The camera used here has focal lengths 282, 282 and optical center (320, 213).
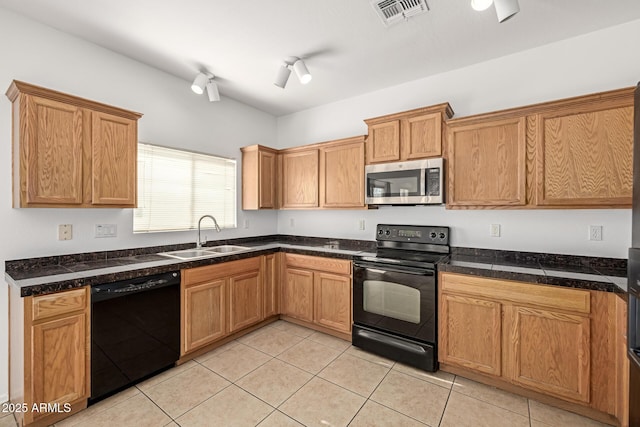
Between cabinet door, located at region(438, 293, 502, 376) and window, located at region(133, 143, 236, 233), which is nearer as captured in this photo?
cabinet door, located at region(438, 293, 502, 376)

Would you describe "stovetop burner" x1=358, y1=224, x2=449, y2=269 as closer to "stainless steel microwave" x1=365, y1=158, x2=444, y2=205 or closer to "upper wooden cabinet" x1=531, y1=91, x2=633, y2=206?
"stainless steel microwave" x1=365, y1=158, x2=444, y2=205

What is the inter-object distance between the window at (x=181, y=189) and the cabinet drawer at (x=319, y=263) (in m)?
1.01

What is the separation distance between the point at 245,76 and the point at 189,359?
2.92 meters

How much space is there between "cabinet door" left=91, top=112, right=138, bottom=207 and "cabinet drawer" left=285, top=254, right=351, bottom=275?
1.73 metres

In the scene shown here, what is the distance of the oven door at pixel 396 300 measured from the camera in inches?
96.0

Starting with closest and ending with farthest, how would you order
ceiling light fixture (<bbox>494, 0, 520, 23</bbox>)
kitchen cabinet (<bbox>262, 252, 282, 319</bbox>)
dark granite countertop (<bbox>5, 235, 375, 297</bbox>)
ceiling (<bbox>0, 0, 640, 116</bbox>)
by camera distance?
ceiling light fixture (<bbox>494, 0, 520, 23</bbox>)
dark granite countertop (<bbox>5, 235, 375, 297</bbox>)
ceiling (<bbox>0, 0, 640, 116</bbox>)
kitchen cabinet (<bbox>262, 252, 282, 319</bbox>)

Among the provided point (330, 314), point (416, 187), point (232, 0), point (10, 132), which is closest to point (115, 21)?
point (232, 0)

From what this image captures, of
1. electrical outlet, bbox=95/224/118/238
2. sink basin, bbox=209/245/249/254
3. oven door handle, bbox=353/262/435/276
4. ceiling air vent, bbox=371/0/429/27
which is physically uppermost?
ceiling air vent, bbox=371/0/429/27

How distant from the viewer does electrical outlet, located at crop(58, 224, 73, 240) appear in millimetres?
2273

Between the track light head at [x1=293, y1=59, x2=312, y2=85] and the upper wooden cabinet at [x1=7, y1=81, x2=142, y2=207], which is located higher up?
the track light head at [x1=293, y1=59, x2=312, y2=85]

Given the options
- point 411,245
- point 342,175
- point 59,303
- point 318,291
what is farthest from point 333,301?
point 59,303

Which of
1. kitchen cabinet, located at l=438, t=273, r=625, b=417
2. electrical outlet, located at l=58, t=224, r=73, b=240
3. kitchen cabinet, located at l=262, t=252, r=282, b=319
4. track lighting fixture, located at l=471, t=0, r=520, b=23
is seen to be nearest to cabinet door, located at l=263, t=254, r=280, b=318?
kitchen cabinet, located at l=262, t=252, r=282, b=319

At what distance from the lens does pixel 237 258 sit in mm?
2984

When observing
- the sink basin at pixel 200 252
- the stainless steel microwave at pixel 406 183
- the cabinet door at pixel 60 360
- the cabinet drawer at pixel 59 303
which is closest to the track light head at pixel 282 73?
the stainless steel microwave at pixel 406 183
